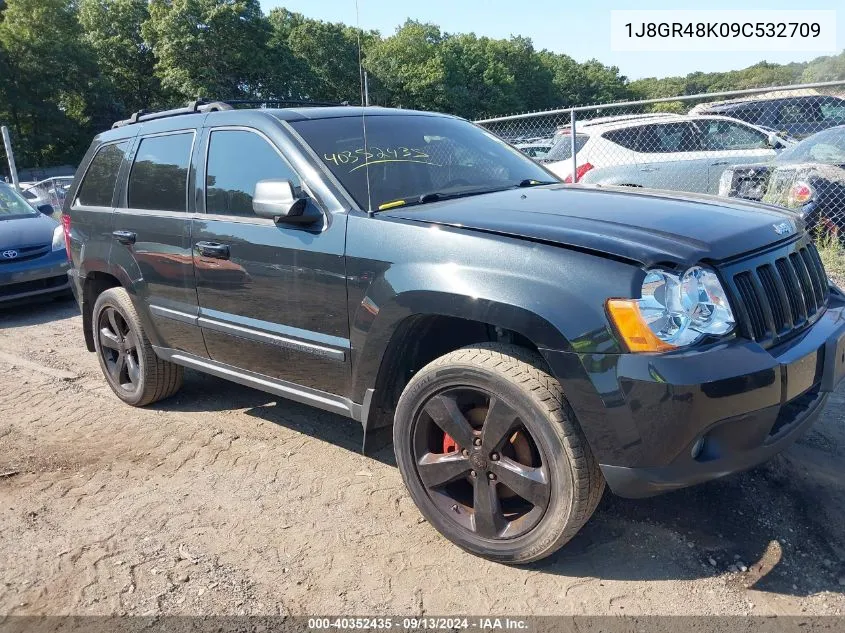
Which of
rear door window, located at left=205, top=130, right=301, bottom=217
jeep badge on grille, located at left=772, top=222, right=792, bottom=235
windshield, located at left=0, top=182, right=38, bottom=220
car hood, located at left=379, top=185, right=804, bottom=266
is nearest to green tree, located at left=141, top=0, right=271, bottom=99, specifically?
windshield, located at left=0, top=182, right=38, bottom=220

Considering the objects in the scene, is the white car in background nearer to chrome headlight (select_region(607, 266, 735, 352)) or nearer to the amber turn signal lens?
chrome headlight (select_region(607, 266, 735, 352))

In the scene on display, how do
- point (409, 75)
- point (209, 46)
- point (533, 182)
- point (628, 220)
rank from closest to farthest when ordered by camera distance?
point (628, 220), point (533, 182), point (209, 46), point (409, 75)

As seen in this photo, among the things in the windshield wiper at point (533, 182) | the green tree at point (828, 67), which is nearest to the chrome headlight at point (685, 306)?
the windshield wiper at point (533, 182)

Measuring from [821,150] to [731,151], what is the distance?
2.10 m

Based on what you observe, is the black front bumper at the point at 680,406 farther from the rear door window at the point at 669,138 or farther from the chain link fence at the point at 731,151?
the rear door window at the point at 669,138

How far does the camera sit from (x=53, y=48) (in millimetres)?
37281

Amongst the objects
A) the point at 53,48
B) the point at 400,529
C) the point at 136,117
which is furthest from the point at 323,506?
the point at 53,48

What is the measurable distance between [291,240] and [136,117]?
6.98ft

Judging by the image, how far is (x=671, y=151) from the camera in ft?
32.1

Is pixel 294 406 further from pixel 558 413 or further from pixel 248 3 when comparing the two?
pixel 248 3

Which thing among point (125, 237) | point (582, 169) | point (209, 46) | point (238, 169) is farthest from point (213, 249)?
point (209, 46)

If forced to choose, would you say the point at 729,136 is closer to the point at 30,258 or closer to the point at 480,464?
the point at 480,464

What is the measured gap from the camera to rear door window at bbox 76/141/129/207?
4.50m

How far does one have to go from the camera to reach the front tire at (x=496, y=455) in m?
2.45
